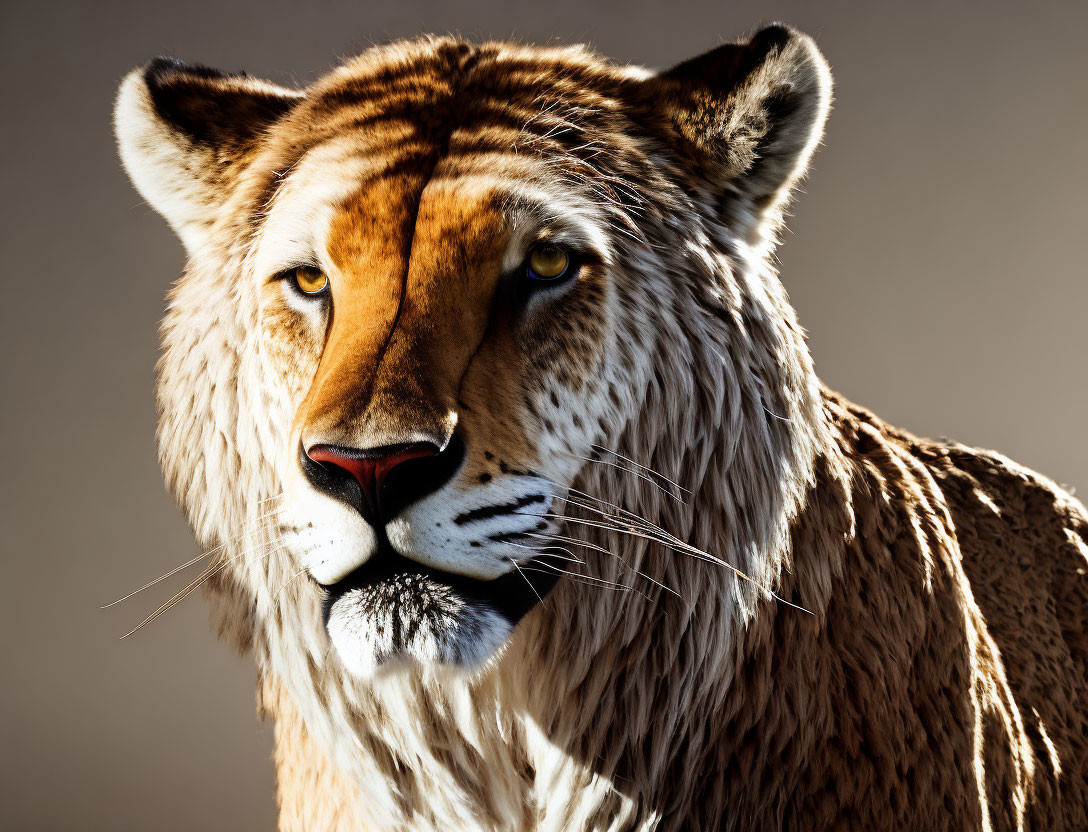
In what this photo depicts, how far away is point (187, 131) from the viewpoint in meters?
1.05

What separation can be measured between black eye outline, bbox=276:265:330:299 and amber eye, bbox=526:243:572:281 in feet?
0.72

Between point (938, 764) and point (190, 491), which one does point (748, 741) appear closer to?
point (938, 764)

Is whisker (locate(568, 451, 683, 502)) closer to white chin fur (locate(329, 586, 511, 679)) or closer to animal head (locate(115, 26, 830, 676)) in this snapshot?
animal head (locate(115, 26, 830, 676))

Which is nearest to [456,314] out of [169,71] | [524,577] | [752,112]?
[524,577]

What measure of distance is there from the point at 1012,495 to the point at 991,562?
0.56 feet

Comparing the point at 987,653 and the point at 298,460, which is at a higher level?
the point at 298,460

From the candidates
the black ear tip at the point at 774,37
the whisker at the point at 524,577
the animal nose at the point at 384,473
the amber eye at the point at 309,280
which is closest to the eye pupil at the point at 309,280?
the amber eye at the point at 309,280

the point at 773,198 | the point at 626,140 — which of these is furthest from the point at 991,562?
the point at 626,140

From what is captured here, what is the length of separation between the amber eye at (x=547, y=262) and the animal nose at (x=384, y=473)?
0.75ft

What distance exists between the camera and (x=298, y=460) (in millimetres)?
792

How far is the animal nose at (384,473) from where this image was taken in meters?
0.75

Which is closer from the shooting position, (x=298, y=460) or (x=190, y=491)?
(x=298, y=460)

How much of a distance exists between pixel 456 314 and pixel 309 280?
0.20 meters

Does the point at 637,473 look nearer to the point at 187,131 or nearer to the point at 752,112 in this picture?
the point at 752,112
